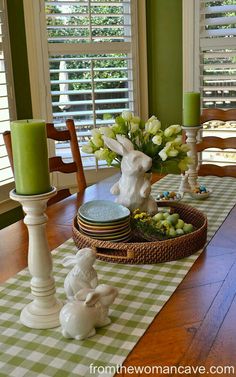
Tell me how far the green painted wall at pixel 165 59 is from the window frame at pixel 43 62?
0.07 metres

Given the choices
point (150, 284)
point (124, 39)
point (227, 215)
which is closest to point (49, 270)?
point (150, 284)

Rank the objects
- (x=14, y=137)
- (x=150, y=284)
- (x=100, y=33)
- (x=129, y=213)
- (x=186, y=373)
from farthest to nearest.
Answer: (x=100, y=33), (x=129, y=213), (x=150, y=284), (x=14, y=137), (x=186, y=373)

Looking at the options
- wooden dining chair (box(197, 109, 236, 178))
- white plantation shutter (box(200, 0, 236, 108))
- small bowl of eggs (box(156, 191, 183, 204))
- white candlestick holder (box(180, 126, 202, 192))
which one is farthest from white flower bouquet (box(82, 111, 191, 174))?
white plantation shutter (box(200, 0, 236, 108))

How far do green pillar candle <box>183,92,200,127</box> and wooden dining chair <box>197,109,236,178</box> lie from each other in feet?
1.72

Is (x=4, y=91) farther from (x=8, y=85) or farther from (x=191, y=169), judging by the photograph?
(x=191, y=169)

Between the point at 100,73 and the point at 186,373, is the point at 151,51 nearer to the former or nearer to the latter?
the point at 100,73

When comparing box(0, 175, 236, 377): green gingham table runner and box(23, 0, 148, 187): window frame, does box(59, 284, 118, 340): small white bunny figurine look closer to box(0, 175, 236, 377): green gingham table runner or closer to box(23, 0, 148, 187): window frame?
box(0, 175, 236, 377): green gingham table runner

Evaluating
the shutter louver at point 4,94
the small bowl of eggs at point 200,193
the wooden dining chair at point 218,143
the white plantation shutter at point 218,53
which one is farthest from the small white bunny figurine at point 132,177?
the white plantation shutter at point 218,53

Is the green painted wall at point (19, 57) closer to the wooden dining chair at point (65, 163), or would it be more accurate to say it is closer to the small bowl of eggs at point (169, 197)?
the wooden dining chair at point (65, 163)

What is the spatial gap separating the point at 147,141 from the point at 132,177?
0.12 m

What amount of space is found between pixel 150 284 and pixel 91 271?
7.9 inches

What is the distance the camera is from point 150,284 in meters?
1.10

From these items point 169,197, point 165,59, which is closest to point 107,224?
point 169,197

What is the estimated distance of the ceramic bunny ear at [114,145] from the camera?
132cm
